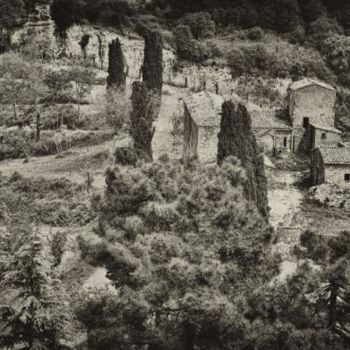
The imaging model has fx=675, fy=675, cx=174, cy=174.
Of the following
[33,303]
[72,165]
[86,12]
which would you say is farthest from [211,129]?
[86,12]

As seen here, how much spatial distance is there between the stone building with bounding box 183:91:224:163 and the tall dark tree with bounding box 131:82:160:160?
2.26 m

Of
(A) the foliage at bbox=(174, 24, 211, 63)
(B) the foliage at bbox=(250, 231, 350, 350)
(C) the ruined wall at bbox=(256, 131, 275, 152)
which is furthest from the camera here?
(A) the foliage at bbox=(174, 24, 211, 63)

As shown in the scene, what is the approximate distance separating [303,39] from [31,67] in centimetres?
2964

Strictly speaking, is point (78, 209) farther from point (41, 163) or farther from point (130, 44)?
point (130, 44)

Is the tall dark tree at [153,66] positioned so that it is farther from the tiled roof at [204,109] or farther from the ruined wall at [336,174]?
the ruined wall at [336,174]

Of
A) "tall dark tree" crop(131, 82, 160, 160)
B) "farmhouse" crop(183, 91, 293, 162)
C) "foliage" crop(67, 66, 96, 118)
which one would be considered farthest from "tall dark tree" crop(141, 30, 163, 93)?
"foliage" crop(67, 66, 96, 118)

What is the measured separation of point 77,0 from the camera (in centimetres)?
6253

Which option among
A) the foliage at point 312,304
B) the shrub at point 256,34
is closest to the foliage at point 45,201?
the foliage at point 312,304

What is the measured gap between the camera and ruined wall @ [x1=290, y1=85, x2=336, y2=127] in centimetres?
4244

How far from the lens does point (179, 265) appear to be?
60.6ft

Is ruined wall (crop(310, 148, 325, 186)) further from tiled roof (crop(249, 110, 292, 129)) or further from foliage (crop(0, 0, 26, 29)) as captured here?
foliage (crop(0, 0, 26, 29))

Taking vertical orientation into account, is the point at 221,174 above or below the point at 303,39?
below

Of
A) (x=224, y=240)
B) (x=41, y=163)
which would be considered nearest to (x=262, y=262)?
(x=224, y=240)

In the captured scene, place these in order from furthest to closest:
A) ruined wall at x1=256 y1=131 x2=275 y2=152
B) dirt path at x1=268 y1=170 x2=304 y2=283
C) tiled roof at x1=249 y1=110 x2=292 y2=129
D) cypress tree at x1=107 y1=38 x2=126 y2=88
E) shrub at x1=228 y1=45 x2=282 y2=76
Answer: shrub at x1=228 y1=45 x2=282 y2=76 → cypress tree at x1=107 y1=38 x2=126 y2=88 → tiled roof at x1=249 y1=110 x2=292 y2=129 → ruined wall at x1=256 y1=131 x2=275 y2=152 → dirt path at x1=268 y1=170 x2=304 y2=283
